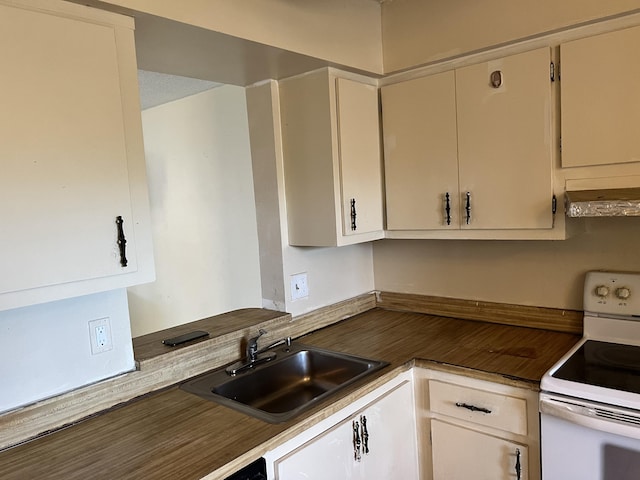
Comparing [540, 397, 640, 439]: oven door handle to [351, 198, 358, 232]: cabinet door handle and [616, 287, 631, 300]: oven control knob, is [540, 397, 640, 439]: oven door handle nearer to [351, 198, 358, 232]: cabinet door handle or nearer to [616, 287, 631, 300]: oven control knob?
[616, 287, 631, 300]: oven control knob

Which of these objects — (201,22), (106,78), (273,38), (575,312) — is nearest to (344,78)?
(273,38)

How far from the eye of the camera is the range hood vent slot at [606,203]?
5.06 feet

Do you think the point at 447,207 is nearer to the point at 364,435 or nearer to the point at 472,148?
the point at 472,148

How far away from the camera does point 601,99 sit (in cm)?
169

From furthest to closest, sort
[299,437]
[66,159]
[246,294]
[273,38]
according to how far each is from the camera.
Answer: [246,294], [273,38], [299,437], [66,159]

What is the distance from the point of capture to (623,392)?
1.42 m

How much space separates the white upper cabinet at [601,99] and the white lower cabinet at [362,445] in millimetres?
1114

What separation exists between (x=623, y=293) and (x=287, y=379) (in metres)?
1.40

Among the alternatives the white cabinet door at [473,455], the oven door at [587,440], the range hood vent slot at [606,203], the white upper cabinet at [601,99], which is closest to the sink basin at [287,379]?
the white cabinet door at [473,455]

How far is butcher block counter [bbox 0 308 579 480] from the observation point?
122 cm

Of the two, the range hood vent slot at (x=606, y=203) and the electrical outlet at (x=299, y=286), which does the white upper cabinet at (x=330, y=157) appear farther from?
the range hood vent slot at (x=606, y=203)

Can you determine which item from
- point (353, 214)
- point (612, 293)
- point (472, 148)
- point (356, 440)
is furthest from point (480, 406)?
point (472, 148)

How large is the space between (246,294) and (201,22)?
201 centimetres

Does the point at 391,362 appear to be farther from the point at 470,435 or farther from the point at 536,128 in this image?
the point at 536,128
